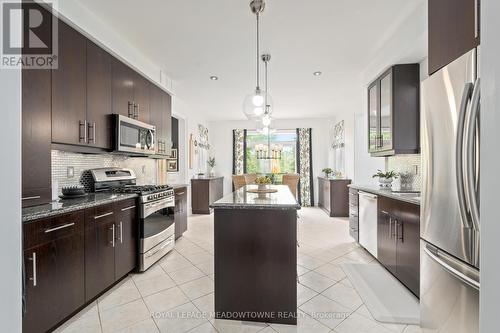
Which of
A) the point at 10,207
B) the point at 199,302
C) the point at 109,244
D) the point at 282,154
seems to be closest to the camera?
the point at 10,207

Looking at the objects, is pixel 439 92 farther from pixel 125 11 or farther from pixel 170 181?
pixel 170 181

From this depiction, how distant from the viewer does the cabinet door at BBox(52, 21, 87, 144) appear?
7.06ft

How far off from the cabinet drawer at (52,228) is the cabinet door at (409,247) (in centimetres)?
289

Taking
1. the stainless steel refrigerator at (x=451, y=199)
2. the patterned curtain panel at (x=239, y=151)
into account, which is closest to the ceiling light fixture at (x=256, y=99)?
the stainless steel refrigerator at (x=451, y=199)

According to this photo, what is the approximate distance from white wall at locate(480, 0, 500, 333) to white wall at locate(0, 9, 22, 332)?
1144 millimetres

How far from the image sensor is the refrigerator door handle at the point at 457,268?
1.21 m

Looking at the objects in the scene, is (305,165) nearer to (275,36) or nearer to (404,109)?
(404,109)

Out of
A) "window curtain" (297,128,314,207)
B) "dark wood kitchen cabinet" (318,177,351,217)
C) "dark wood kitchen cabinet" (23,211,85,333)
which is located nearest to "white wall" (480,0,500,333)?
"dark wood kitchen cabinet" (23,211,85,333)

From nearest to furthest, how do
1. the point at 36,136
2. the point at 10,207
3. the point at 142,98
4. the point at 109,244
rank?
the point at 10,207 → the point at 36,136 → the point at 109,244 → the point at 142,98

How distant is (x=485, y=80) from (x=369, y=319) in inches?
79.3

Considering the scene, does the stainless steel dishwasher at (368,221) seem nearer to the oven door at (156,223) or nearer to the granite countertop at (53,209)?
the oven door at (156,223)

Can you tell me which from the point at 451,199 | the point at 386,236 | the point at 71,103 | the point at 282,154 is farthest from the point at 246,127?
the point at 451,199

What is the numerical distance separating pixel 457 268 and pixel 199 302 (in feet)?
6.38

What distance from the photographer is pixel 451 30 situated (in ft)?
4.85
